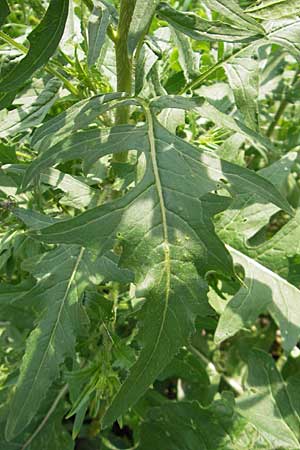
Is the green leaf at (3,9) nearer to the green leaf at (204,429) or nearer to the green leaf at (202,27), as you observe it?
the green leaf at (202,27)

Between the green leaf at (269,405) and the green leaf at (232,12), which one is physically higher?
the green leaf at (232,12)

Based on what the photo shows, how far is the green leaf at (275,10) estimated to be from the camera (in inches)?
45.0

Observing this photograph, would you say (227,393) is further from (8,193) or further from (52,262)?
(8,193)

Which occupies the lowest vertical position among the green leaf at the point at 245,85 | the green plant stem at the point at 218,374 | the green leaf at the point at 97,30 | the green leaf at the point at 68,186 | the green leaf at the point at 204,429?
the green plant stem at the point at 218,374

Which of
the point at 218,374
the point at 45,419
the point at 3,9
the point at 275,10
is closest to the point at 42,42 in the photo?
the point at 3,9

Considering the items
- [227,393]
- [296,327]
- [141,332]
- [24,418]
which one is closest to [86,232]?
[141,332]

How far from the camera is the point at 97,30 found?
3.84 ft

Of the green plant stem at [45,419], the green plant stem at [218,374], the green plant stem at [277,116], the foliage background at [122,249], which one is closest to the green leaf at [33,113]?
the foliage background at [122,249]

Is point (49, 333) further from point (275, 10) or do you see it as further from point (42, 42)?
point (275, 10)

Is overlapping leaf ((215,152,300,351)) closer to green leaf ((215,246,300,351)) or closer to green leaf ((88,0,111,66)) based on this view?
green leaf ((215,246,300,351))

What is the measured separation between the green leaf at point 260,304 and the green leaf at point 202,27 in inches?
25.0

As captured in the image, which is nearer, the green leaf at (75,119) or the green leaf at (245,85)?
the green leaf at (75,119)

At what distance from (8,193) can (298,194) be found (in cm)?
115

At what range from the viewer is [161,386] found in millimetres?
2314
